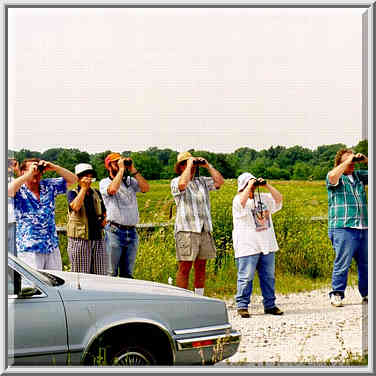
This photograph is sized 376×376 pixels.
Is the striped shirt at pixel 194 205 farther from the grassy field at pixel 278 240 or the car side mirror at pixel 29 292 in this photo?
the car side mirror at pixel 29 292

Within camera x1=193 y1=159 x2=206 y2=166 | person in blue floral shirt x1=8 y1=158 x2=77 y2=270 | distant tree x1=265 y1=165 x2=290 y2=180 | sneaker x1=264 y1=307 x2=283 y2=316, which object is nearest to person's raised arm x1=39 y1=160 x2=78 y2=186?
person in blue floral shirt x1=8 y1=158 x2=77 y2=270

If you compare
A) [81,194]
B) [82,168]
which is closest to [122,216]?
[81,194]

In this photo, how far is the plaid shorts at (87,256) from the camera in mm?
5898

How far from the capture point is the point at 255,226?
20.3 ft

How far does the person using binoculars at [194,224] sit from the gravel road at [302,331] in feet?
1.42

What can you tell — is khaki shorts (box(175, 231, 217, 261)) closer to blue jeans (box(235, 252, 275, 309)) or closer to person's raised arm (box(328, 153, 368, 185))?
blue jeans (box(235, 252, 275, 309))

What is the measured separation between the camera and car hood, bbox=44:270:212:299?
16.1ft

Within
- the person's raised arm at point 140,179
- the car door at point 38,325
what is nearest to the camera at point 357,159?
the person's raised arm at point 140,179

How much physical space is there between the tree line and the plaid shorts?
1.90ft

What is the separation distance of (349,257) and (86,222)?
7.41 feet

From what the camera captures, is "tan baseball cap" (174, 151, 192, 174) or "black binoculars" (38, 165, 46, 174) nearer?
"black binoculars" (38, 165, 46, 174)

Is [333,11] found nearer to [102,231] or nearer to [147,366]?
[102,231]

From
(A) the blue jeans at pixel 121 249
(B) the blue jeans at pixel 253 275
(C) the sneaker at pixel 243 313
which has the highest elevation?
(A) the blue jeans at pixel 121 249

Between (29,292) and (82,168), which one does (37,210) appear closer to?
(82,168)
